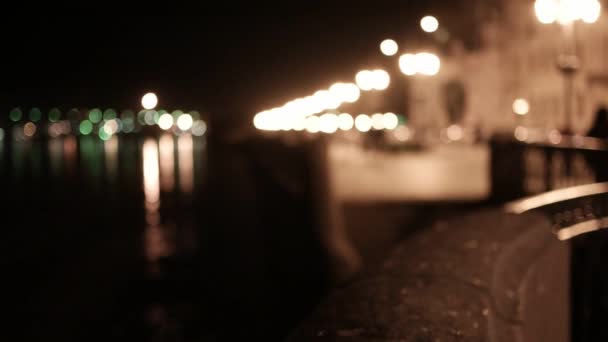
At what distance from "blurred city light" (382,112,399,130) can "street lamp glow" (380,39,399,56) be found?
3723 centimetres

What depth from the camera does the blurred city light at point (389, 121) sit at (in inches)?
1824

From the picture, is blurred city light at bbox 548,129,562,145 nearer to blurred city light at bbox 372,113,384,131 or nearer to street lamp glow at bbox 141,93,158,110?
street lamp glow at bbox 141,93,158,110

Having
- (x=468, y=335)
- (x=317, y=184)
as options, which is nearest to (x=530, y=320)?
(x=468, y=335)

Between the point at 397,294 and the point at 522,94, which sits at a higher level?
the point at 522,94

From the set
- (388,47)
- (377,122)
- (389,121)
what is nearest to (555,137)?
(388,47)

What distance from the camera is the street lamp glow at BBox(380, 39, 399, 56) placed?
26.2 feet

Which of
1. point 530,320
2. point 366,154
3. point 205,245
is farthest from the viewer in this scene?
point 366,154

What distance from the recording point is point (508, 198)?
36.1ft

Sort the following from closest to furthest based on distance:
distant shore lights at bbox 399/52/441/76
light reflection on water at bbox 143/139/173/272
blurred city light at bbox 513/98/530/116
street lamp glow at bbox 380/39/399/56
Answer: street lamp glow at bbox 380/39/399/56
blurred city light at bbox 513/98/530/116
distant shore lights at bbox 399/52/441/76
light reflection on water at bbox 143/139/173/272

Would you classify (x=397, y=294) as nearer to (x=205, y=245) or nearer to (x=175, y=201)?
(x=205, y=245)

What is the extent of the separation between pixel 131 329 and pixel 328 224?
2624 millimetres

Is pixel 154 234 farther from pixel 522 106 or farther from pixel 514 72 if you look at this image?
pixel 522 106

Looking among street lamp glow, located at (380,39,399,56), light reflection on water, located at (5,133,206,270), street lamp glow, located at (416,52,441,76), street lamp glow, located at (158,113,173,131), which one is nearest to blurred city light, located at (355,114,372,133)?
light reflection on water, located at (5,133,206,270)

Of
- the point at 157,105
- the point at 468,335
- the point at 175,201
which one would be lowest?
the point at 175,201
